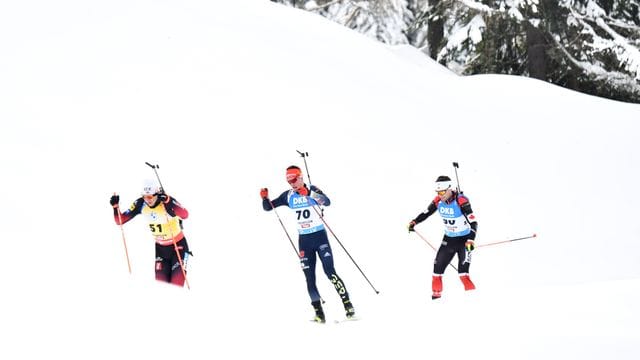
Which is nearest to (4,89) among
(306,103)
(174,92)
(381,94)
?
(174,92)

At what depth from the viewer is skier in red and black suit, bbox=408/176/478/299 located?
32.4 ft

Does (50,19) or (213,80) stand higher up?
(50,19)

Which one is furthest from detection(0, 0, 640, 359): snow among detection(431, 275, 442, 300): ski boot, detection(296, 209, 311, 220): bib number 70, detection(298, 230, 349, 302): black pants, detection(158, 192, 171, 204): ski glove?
detection(296, 209, 311, 220): bib number 70

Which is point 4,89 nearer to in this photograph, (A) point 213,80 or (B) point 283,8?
(A) point 213,80

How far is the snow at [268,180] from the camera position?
789 centimetres

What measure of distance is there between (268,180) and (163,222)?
4370 mm

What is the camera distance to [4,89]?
1488 cm

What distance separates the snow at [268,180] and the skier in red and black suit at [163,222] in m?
0.41

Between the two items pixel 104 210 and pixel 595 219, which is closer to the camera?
pixel 104 210

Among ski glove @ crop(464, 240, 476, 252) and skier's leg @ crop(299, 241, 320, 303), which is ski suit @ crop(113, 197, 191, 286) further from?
ski glove @ crop(464, 240, 476, 252)

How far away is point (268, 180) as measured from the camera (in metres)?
13.7

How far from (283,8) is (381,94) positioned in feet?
17.1

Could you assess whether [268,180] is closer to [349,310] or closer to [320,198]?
Result: [320,198]

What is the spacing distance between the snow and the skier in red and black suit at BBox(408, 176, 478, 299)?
1.71ft
